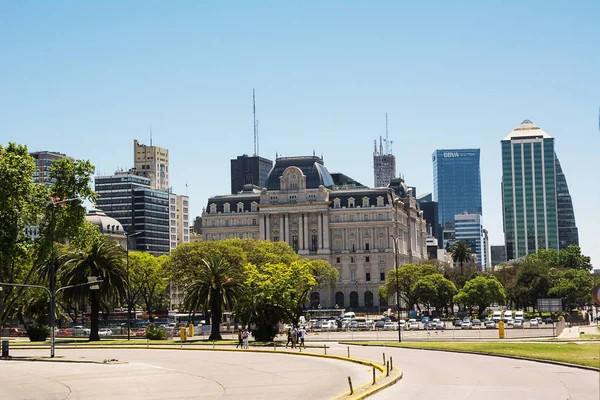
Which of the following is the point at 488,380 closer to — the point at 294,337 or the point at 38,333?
the point at 294,337

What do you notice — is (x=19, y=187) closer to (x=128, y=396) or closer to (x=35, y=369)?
(x=35, y=369)

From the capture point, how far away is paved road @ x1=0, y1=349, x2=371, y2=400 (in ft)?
122

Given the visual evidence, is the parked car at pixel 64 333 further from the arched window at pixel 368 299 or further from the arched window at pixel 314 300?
the arched window at pixel 368 299

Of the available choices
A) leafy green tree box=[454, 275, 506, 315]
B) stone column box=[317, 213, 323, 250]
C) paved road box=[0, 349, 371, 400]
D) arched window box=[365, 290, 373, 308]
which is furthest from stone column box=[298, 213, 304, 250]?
paved road box=[0, 349, 371, 400]

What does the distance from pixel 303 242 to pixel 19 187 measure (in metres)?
135

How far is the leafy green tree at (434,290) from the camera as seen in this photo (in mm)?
145300

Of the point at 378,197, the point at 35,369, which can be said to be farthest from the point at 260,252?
the point at 35,369

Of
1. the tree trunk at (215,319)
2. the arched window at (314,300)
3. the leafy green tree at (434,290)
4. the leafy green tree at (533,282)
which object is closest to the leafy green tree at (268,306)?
the tree trunk at (215,319)

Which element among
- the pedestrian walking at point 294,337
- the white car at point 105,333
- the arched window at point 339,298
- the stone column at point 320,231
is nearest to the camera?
the pedestrian walking at point 294,337

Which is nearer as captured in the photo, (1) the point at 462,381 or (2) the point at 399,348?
(1) the point at 462,381

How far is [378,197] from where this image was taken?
649ft

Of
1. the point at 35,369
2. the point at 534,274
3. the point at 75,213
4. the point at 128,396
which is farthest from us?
the point at 534,274

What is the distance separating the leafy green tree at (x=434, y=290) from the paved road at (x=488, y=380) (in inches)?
3706

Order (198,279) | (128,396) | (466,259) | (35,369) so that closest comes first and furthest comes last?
(128,396)
(35,369)
(198,279)
(466,259)
